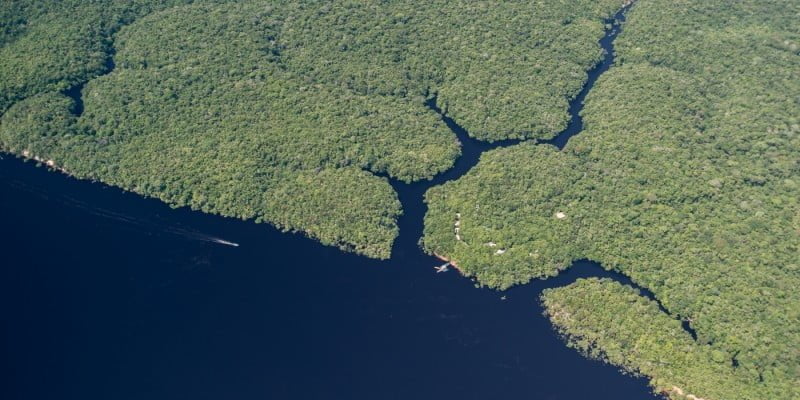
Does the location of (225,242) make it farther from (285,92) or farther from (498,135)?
(498,135)

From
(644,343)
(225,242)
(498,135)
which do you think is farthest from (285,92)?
(644,343)

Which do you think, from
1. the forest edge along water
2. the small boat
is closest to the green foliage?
the forest edge along water

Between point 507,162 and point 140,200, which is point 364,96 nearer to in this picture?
point 507,162

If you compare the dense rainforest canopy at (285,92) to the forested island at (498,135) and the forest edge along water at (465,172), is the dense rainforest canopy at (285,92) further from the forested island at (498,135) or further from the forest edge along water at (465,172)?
the forest edge along water at (465,172)

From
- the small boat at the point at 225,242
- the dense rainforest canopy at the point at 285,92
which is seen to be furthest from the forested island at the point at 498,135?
the small boat at the point at 225,242

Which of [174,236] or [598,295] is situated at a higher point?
[598,295]

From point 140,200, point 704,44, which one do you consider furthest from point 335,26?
point 704,44
